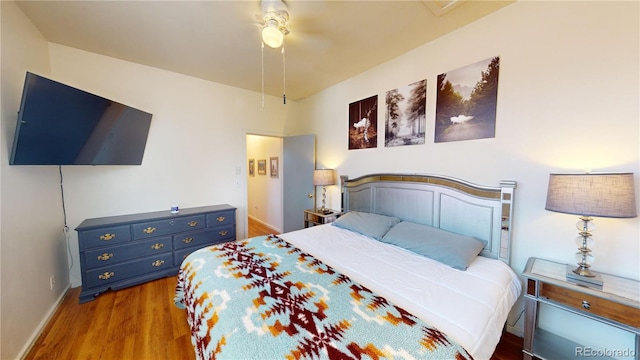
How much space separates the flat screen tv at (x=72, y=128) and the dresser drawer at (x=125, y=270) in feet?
3.68

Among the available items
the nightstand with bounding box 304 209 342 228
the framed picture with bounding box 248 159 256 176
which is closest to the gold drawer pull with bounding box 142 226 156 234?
the nightstand with bounding box 304 209 342 228

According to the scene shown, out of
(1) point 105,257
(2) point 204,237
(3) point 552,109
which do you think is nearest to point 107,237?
(1) point 105,257

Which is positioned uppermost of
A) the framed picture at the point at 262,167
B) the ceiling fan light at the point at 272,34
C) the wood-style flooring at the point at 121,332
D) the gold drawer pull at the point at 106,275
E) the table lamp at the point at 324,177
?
the ceiling fan light at the point at 272,34

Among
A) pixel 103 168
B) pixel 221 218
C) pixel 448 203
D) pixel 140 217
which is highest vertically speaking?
pixel 103 168

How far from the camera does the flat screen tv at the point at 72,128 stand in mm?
1559

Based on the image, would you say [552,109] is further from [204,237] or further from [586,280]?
[204,237]

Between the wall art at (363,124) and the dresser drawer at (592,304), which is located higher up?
the wall art at (363,124)

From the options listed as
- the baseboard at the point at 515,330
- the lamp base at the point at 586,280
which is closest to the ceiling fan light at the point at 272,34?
the lamp base at the point at 586,280

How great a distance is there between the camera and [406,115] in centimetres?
248

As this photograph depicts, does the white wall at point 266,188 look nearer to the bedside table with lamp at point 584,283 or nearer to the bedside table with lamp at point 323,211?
the bedside table with lamp at point 323,211

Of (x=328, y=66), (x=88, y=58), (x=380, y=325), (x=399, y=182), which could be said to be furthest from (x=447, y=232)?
(x=88, y=58)

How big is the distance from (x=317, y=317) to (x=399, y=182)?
1.81 meters

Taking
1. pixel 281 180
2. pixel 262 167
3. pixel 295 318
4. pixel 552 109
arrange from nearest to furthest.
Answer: pixel 295 318, pixel 552 109, pixel 281 180, pixel 262 167

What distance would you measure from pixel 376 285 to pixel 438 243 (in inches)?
29.5
